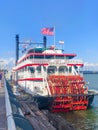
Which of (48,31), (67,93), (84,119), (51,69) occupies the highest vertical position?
(48,31)

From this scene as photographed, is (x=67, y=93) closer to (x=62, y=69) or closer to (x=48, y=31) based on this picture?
(x=62, y=69)

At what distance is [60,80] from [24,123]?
25.1 metres

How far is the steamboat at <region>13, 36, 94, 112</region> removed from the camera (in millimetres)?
29781

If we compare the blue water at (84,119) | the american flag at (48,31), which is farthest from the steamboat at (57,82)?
the american flag at (48,31)

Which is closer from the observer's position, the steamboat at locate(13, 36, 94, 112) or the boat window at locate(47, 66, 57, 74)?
the steamboat at locate(13, 36, 94, 112)

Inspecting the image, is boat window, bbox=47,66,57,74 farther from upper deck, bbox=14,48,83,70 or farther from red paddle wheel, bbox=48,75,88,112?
red paddle wheel, bbox=48,75,88,112

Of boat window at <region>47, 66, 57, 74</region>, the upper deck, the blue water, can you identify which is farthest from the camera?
boat window at <region>47, 66, 57, 74</region>

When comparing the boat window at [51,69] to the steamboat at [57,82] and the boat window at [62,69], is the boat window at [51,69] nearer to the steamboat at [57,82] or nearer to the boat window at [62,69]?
the steamboat at [57,82]

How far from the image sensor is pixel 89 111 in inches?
1190

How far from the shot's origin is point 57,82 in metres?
32.0

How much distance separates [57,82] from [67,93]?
2.00m

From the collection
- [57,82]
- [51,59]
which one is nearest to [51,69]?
[51,59]

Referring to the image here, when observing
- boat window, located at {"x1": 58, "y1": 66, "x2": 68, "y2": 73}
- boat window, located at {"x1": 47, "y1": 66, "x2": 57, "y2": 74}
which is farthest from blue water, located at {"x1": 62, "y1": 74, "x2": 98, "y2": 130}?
boat window, located at {"x1": 47, "y1": 66, "x2": 57, "y2": 74}

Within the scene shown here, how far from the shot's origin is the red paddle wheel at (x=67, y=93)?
29844 mm
